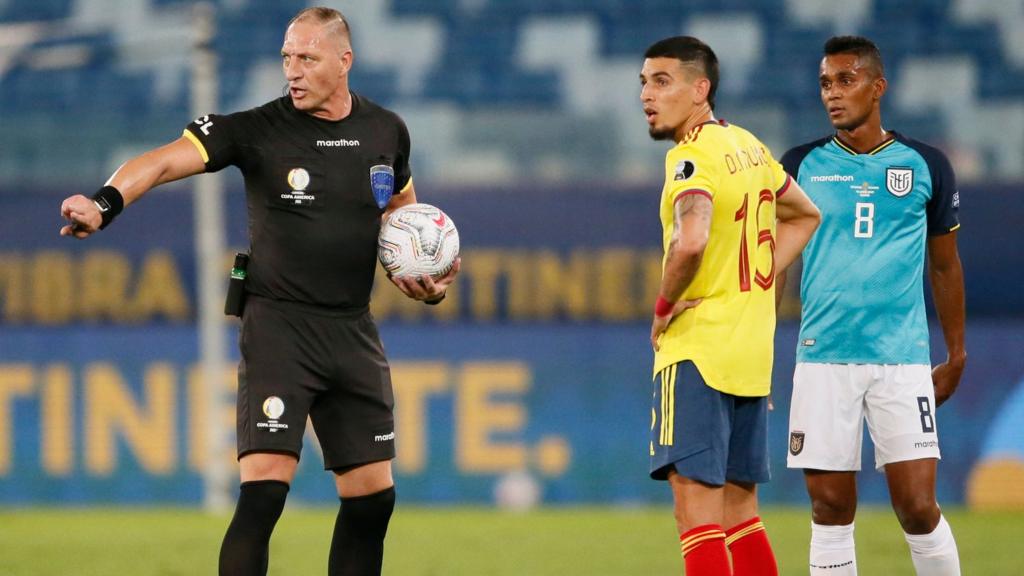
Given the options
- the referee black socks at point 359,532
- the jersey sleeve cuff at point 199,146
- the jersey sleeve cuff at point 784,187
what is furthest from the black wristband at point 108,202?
the jersey sleeve cuff at point 784,187

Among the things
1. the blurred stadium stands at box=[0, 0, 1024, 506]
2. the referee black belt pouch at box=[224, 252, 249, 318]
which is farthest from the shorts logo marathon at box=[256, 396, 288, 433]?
the blurred stadium stands at box=[0, 0, 1024, 506]

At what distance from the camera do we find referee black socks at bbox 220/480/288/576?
511 cm

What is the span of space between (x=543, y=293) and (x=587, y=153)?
5.52 ft

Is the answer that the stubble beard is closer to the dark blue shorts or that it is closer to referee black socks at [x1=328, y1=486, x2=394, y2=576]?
the dark blue shorts

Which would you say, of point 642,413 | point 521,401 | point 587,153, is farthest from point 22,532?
point 587,153

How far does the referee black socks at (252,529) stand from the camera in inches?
201

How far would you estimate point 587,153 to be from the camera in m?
13.8

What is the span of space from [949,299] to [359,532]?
8.02 ft

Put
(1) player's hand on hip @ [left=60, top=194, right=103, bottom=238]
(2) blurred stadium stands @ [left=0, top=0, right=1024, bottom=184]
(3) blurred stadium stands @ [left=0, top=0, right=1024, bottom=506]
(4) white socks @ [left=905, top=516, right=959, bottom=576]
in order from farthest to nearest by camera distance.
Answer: (2) blurred stadium stands @ [left=0, top=0, right=1024, bottom=184], (3) blurred stadium stands @ [left=0, top=0, right=1024, bottom=506], (4) white socks @ [left=905, top=516, right=959, bottom=576], (1) player's hand on hip @ [left=60, top=194, right=103, bottom=238]

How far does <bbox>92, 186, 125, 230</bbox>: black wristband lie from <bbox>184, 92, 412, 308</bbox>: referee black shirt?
0.41 meters

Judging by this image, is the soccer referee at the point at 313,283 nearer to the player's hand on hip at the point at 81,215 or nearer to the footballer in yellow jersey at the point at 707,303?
the player's hand on hip at the point at 81,215

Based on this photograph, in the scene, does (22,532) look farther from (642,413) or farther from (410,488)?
(642,413)

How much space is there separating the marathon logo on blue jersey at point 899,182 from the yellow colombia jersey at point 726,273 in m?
0.90

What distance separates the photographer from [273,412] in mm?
5328
